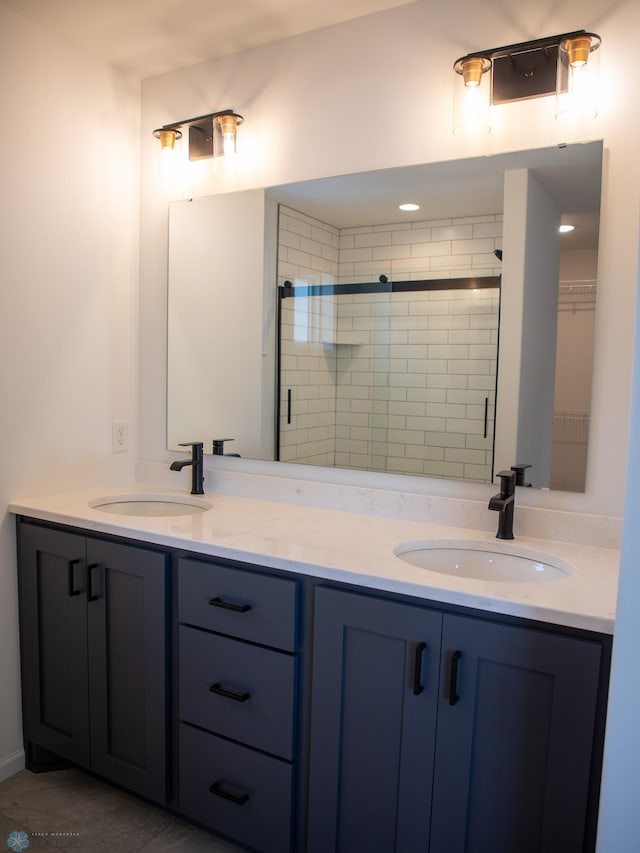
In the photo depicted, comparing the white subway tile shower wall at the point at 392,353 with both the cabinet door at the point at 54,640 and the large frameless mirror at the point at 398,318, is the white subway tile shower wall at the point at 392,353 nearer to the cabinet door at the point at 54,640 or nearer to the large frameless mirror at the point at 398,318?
the large frameless mirror at the point at 398,318

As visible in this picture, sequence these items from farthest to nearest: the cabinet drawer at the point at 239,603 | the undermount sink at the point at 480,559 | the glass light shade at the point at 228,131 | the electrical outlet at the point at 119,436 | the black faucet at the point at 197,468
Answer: the electrical outlet at the point at 119,436 → the black faucet at the point at 197,468 → the glass light shade at the point at 228,131 → the undermount sink at the point at 480,559 → the cabinet drawer at the point at 239,603

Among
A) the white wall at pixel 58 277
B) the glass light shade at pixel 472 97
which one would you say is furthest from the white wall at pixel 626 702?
the white wall at pixel 58 277

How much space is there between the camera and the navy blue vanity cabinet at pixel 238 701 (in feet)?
5.16

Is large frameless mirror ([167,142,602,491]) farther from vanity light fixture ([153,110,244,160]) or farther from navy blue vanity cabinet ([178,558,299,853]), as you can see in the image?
navy blue vanity cabinet ([178,558,299,853])

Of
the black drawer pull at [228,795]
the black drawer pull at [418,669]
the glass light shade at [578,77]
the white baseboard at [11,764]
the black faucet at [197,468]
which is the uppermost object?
the glass light shade at [578,77]

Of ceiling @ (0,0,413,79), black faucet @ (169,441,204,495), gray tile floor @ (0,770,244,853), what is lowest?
gray tile floor @ (0,770,244,853)

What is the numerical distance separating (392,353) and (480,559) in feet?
2.30

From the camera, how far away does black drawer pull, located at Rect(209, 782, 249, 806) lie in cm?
165

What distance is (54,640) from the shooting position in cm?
207

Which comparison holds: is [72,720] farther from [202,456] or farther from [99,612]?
[202,456]

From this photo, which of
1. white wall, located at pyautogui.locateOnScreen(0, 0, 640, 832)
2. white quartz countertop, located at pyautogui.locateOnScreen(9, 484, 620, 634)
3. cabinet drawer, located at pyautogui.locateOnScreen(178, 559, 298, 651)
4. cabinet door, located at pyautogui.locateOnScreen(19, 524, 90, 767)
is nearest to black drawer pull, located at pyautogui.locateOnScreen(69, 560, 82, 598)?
cabinet door, located at pyautogui.locateOnScreen(19, 524, 90, 767)

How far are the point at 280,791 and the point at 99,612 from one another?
2.55 feet

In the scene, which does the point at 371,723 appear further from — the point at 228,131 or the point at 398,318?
the point at 228,131

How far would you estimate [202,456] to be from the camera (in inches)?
93.7
